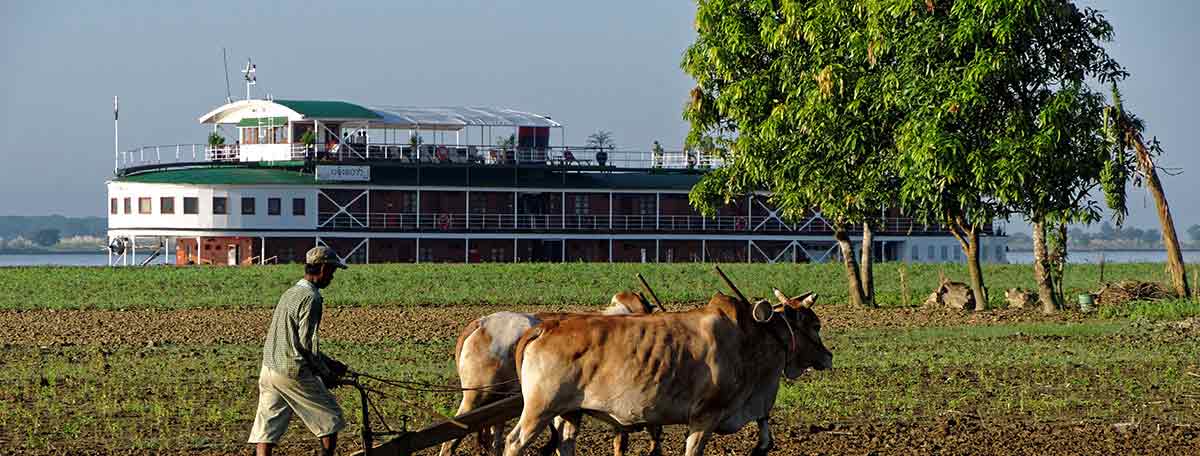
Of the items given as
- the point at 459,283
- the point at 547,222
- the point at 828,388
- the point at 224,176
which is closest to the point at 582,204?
the point at 547,222

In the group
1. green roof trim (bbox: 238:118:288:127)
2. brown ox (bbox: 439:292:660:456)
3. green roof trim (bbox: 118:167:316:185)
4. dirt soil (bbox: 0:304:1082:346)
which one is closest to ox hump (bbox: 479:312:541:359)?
brown ox (bbox: 439:292:660:456)

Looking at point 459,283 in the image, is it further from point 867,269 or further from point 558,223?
point 558,223

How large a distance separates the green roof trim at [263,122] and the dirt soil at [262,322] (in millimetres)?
34055

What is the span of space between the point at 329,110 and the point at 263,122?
11.4 ft

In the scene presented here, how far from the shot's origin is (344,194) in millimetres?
67562

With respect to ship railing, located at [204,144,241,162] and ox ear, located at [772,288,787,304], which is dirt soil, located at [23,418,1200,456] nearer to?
ox ear, located at [772,288,787,304]

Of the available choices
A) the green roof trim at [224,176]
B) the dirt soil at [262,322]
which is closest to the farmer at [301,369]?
the dirt soil at [262,322]

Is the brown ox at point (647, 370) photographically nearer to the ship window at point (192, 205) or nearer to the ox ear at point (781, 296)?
the ox ear at point (781, 296)

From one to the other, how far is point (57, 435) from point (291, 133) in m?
55.0

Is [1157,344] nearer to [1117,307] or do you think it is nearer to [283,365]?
[1117,307]

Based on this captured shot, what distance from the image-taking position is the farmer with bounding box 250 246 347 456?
11539 millimetres

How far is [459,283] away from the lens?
47344mm

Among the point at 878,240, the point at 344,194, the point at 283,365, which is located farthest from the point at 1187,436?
the point at 878,240

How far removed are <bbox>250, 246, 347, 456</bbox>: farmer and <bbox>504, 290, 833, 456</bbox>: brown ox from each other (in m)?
1.37
